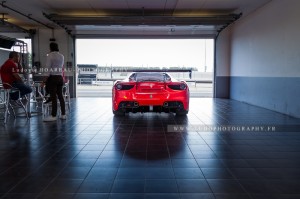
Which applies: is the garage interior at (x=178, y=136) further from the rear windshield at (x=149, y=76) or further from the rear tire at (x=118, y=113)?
the rear windshield at (x=149, y=76)

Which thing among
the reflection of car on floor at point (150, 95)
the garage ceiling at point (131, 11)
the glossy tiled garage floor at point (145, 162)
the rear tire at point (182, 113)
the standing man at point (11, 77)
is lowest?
the glossy tiled garage floor at point (145, 162)

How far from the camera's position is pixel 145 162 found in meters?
3.21

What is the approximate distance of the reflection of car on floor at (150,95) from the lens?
582 centimetres

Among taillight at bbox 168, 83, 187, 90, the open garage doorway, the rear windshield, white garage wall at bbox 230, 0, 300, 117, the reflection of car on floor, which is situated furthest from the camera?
the open garage doorway

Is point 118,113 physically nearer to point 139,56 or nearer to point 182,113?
point 182,113

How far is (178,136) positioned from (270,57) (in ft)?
16.0

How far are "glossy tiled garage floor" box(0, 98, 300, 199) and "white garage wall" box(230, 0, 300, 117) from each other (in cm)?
189

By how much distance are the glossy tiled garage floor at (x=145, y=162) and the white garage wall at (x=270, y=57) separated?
1.89 m

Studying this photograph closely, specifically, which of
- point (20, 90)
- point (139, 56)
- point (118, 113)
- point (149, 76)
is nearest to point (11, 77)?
point (20, 90)

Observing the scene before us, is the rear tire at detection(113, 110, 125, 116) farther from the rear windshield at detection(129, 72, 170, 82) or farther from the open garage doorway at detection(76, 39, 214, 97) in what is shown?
the open garage doorway at detection(76, 39, 214, 97)

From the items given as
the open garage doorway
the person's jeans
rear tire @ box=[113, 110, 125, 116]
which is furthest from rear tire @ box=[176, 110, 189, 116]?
the open garage doorway

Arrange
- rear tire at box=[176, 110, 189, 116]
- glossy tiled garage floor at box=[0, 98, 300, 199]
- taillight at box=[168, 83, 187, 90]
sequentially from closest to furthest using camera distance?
1. glossy tiled garage floor at box=[0, 98, 300, 199]
2. taillight at box=[168, 83, 187, 90]
3. rear tire at box=[176, 110, 189, 116]

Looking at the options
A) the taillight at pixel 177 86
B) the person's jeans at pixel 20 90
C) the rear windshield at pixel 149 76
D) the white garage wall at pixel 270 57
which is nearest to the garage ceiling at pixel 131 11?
the white garage wall at pixel 270 57

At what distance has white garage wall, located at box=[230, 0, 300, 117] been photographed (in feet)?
22.2
